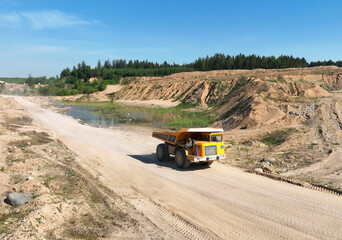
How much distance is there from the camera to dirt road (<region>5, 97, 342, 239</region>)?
741 cm

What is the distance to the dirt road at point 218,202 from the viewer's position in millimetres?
7406

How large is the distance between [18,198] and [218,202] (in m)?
6.68

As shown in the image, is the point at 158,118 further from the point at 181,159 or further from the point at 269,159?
the point at 181,159

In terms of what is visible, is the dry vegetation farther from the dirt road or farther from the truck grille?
the truck grille

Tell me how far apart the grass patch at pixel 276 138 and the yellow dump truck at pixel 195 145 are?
23.2ft

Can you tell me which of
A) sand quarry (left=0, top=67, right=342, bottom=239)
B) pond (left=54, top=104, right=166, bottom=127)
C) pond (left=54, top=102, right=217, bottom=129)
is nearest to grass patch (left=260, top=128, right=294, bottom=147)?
sand quarry (left=0, top=67, right=342, bottom=239)

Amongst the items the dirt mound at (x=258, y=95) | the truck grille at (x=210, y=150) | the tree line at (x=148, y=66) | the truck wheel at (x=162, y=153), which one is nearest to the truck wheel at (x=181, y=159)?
the truck grille at (x=210, y=150)

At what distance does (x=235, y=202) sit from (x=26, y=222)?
6.49m

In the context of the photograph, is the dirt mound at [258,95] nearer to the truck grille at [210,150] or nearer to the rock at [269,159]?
the rock at [269,159]

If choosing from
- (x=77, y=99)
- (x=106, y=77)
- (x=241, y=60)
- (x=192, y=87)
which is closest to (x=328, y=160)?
(x=192, y=87)

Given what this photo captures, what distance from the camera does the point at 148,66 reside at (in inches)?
5551

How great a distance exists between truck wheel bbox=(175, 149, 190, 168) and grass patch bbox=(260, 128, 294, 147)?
8.26m

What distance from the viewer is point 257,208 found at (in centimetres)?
874

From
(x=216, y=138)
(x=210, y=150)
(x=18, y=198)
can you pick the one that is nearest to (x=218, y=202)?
(x=210, y=150)
